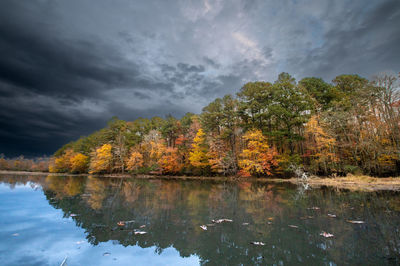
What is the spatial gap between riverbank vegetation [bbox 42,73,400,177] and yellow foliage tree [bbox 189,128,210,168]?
0.38 feet

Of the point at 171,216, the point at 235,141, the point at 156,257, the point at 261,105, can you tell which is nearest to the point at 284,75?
the point at 261,105

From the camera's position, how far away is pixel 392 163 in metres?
18.4

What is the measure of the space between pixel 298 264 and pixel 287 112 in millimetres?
24031

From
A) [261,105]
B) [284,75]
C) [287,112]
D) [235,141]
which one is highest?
[284,75]

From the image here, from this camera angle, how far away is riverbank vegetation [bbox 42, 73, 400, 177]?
18.9m

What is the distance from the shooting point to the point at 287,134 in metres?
26.0

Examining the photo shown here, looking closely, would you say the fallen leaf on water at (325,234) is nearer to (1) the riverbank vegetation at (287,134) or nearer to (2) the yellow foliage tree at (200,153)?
(1) the riverbank vegetation at (287,134)

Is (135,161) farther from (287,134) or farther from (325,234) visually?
(325,234)

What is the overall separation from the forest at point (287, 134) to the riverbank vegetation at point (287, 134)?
3.1 inches

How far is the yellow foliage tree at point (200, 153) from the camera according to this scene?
1196 inches

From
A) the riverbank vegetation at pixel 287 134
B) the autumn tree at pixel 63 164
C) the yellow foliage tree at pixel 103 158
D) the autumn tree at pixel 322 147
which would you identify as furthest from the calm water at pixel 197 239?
the autumn tree at pixel 63 164

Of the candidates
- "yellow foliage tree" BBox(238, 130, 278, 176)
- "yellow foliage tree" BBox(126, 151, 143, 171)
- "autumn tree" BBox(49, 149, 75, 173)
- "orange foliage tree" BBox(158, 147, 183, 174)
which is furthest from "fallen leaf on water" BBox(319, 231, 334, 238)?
"autumn tree" BBox(49, 149, 75, 173)

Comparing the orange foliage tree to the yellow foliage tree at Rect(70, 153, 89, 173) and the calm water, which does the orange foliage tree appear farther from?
the calm water

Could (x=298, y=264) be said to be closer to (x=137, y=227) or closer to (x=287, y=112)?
(x=137, y=227)
